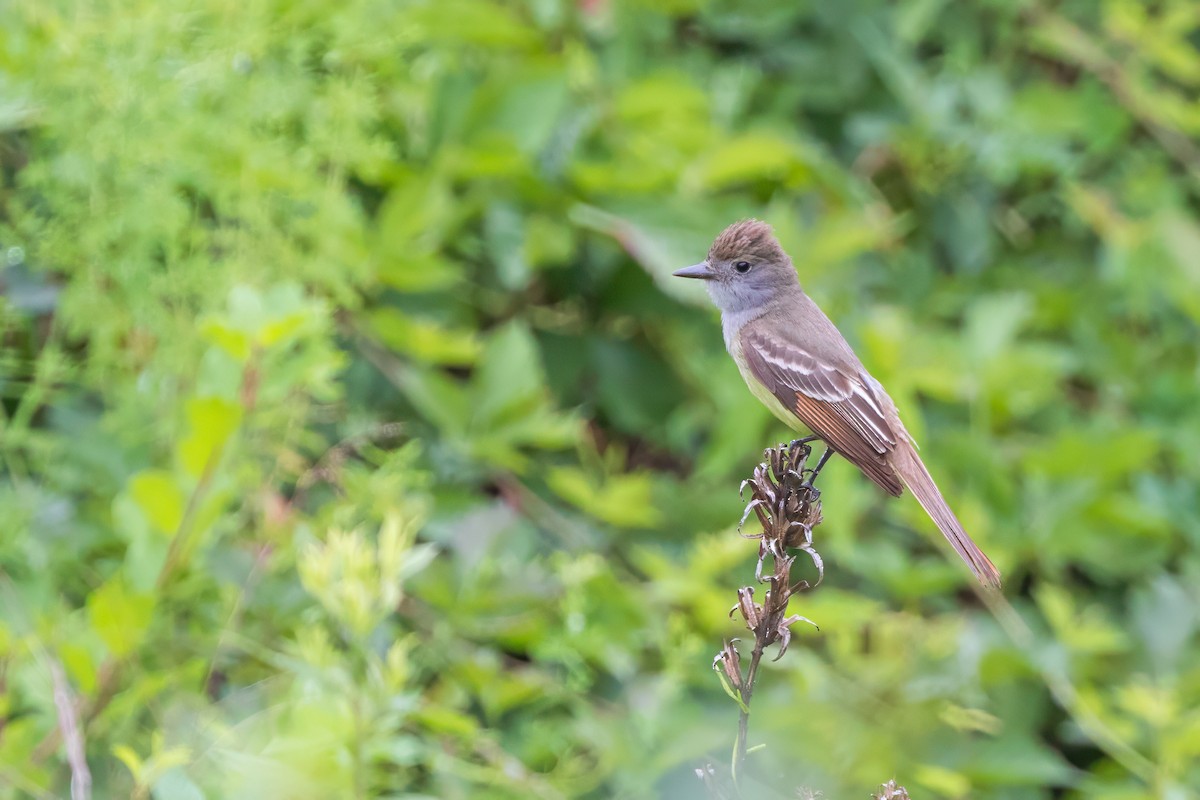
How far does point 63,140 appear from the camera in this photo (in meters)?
2.72

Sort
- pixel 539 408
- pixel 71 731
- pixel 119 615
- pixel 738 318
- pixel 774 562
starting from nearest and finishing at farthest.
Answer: pixel 774 562 → pixel 71 731 → pixel 119 615 → pixel 738 318 → pixel 539 408

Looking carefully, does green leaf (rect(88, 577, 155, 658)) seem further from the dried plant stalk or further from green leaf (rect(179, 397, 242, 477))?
the dried plant stalk

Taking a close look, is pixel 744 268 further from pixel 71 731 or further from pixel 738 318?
pixel 71 731

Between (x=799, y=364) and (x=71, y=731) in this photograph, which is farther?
(x=799, y=364)

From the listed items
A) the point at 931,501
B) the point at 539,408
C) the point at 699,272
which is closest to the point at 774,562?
the point at 931,501

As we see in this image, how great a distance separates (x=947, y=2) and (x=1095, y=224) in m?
0.83

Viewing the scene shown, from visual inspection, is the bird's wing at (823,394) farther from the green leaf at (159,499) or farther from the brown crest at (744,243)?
the green leaf at (159,499)

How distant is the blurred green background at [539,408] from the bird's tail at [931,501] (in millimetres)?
378

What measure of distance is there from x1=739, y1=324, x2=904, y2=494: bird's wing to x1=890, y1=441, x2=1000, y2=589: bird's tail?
0.21ft

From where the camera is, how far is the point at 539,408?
314cm

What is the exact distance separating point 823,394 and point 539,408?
2.31 ft

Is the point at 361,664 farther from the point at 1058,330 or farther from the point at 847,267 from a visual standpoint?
the point at 1058,330

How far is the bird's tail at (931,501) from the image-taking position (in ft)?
8.09

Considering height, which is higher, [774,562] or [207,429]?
[774,562]
